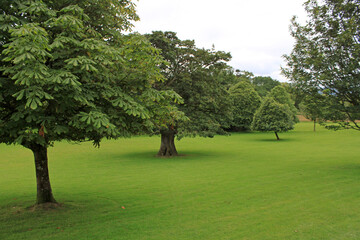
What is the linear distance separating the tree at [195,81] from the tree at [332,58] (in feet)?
32.2

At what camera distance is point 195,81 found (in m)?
30.3

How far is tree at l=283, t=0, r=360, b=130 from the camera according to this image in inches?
745

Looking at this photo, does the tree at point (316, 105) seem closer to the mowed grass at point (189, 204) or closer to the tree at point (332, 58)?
the tree at point (332, 58)

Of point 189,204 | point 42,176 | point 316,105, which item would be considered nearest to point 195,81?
point 316,105

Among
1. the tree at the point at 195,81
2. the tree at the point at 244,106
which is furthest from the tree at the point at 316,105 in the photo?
the tree at the point at 244,106

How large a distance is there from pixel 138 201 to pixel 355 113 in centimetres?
1457

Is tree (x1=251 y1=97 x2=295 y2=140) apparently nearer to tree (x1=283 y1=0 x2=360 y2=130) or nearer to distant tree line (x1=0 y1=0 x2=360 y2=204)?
distant tree line (x1=0 y1=0 x2=360 y2=204)

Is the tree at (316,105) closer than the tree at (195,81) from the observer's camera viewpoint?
Yes

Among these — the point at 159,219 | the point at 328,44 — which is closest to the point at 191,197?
the point at 159,219

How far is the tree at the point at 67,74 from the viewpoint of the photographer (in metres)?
7.19

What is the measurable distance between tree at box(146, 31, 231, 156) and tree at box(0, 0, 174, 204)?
18.6m

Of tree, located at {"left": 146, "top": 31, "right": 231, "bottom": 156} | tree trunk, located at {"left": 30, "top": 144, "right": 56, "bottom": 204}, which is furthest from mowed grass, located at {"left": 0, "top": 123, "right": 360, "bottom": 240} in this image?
tree, located at {"left": 146, "top": 31, "right": 231, "bottom": 156}

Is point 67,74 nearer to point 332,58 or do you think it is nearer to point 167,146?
point 332,58

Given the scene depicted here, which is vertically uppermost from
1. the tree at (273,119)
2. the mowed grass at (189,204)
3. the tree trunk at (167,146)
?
the tree at (273,119)
